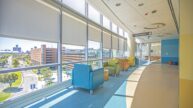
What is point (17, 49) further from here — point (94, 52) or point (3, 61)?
point (94, 52)

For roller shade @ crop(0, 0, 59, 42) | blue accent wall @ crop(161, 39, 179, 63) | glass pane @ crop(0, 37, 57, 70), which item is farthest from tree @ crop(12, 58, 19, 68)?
blue accent wall @ crop(161, 39, 179, 63)

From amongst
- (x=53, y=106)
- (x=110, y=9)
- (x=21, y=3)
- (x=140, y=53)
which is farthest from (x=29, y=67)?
(x=140, y=53)

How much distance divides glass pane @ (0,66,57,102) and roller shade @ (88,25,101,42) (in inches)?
119

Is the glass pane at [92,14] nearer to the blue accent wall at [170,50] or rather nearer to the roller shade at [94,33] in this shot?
the roller shade at [94,33]

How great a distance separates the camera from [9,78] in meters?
3.06

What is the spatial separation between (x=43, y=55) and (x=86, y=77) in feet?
4.94

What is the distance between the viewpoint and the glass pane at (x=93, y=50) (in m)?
6.87

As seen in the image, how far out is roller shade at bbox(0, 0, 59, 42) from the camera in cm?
283

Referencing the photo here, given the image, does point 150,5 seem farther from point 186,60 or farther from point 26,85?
point 26,85

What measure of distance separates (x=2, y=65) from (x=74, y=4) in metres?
3.47

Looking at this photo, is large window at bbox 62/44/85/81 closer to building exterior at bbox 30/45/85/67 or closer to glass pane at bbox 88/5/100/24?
building exterior at bbox 30/45/85/67

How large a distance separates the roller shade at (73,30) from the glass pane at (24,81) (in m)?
1.29

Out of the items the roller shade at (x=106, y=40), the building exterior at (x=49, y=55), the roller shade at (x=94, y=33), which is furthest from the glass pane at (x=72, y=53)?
the roller shade at (x=106, y=40)

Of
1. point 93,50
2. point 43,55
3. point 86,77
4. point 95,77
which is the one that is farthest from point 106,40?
point 43,55
